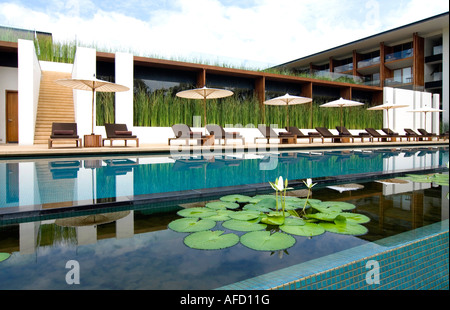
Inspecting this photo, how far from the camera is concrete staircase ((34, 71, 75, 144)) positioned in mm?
10859

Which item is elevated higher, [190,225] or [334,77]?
[334,77]

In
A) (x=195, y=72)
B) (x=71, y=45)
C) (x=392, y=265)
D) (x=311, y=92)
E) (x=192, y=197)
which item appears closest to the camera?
(x=392, y=265)

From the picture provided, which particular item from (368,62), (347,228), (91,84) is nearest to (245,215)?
(347,228)

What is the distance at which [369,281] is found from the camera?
1.45m

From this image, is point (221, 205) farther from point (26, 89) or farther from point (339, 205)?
point (26, 89)

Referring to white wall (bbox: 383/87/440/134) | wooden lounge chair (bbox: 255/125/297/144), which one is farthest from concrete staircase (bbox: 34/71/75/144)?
white wall (bbox: 383/87/440/134)

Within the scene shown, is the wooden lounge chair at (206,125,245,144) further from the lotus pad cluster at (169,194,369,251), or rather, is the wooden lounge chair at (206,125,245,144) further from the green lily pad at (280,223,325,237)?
the green lily pad at (280,223,325,237)

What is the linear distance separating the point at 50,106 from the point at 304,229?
12305 millimetres

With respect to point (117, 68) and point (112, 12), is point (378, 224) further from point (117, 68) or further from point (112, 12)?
point (112, 12)

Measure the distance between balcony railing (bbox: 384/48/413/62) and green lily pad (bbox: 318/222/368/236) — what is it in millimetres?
25594

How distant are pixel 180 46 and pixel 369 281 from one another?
1329 cm

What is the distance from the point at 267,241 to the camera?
6.18 feet
